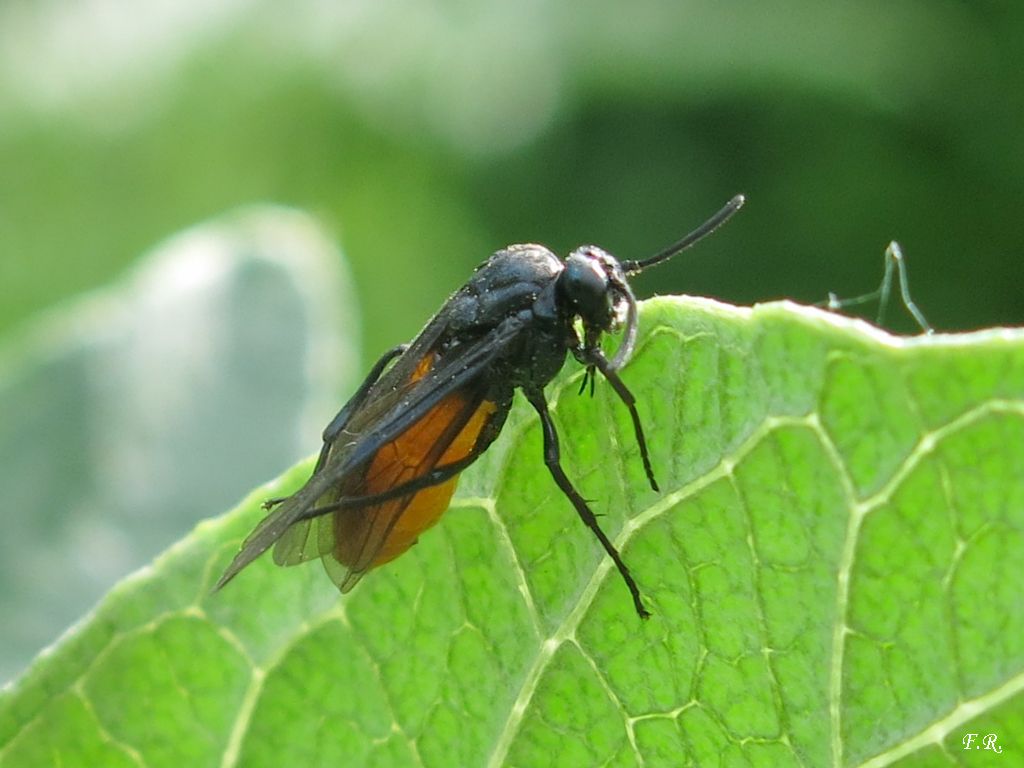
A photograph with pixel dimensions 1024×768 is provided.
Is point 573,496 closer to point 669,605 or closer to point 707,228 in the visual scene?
point 669,605

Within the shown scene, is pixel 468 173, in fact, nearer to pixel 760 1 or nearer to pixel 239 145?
pixel 239 145

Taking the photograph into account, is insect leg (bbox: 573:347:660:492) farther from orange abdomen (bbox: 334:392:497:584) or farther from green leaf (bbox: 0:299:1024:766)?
orange abdomen (bbox: 334:392:497:584)

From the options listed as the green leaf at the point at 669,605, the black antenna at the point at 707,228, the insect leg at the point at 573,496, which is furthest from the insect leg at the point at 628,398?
the black antenna at the point at 707,228

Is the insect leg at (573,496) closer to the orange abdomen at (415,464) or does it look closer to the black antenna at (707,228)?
the orange abdomen at (415,464)

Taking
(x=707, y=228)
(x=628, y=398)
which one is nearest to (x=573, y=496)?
(x=628, y=398)

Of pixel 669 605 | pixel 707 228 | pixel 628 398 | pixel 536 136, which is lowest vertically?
pixel 669 605

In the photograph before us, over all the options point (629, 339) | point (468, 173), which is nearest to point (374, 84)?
point (468, 173)

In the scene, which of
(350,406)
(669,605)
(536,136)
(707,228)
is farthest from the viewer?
(536,136)
